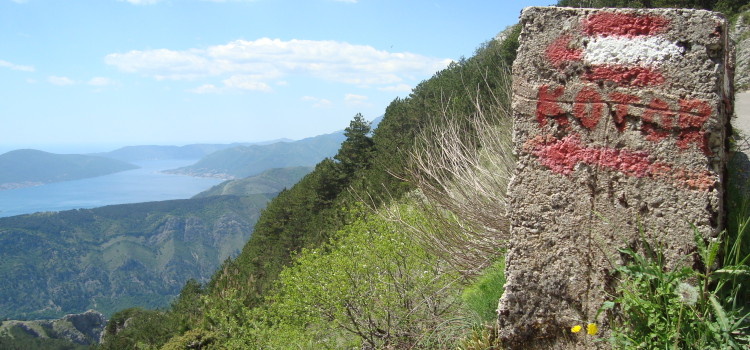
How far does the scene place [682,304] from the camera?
9.30ft

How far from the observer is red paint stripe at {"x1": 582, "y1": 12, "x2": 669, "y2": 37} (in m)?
3.10

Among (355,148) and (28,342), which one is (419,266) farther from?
(28,342)

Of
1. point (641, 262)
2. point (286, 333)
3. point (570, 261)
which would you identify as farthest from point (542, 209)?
point (286, 333)

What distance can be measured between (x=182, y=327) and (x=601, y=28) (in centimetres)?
2088

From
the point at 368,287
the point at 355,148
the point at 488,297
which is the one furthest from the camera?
the point at 355,148

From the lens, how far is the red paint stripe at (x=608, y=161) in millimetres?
2986

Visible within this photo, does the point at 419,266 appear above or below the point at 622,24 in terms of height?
below

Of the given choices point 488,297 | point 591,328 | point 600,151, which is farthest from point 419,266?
point 600,151

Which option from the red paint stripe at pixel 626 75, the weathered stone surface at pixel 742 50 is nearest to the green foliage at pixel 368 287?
the red paint stripe at pixel 626 75

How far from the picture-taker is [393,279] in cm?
984

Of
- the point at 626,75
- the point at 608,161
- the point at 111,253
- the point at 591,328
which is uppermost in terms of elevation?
the point at 626,75

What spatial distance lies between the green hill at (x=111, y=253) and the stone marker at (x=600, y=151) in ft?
484

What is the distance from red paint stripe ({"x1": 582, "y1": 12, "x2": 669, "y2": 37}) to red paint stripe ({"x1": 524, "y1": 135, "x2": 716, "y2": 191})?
0.62 metres

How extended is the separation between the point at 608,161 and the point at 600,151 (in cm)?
7
